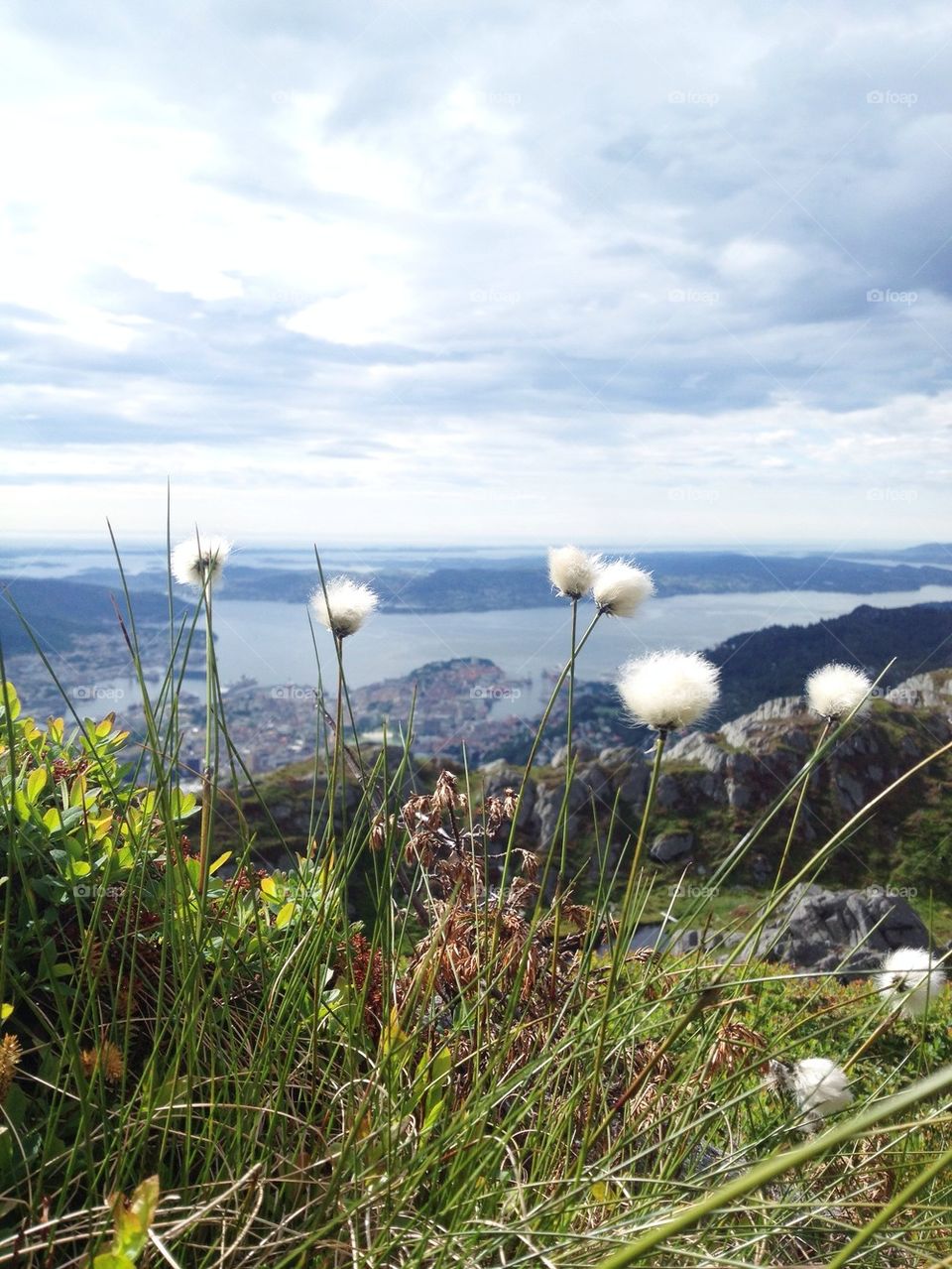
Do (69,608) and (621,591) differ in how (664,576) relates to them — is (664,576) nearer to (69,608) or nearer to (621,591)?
(69,608)

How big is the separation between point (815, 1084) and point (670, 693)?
110cm

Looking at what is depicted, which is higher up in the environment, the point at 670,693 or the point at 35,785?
the point at 670,693

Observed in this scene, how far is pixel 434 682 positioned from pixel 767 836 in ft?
51.6

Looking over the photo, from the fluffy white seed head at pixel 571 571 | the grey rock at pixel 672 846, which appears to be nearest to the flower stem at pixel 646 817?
the fluffy white seed head at pixel 571 571

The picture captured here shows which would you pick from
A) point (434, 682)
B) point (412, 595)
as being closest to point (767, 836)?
point (434, 682)

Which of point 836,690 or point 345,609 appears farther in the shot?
point 345,609

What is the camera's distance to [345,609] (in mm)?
2096

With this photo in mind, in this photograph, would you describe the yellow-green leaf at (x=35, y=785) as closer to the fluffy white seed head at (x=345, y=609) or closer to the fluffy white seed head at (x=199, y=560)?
the fluffy white seed head at (x=199, y=560)

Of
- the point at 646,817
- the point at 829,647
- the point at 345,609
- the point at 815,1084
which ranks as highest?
the point at 345,609

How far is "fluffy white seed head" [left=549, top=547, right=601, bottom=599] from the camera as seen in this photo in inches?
84.2

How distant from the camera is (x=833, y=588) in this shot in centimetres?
4559

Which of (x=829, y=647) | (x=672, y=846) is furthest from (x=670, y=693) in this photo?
(x=829, y=647)

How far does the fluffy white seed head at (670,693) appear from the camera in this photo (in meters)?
1.56

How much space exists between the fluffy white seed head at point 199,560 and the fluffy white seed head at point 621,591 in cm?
98
